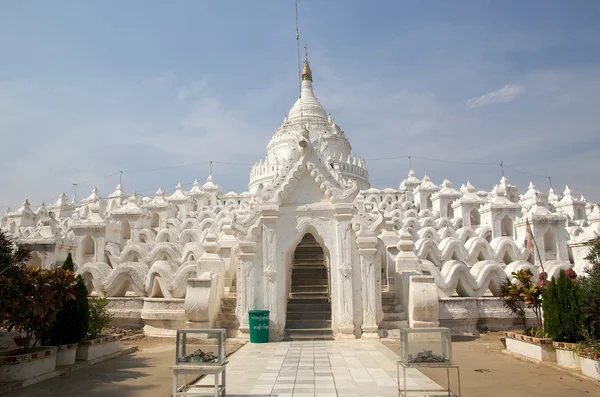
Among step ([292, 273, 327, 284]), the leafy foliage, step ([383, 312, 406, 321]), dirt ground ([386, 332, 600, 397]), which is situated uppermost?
step ([292, 273, 327, 284])

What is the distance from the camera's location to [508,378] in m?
9.41

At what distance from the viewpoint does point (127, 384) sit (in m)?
9.17

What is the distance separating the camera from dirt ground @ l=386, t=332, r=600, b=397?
8232 mm

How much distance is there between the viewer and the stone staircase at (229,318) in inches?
589

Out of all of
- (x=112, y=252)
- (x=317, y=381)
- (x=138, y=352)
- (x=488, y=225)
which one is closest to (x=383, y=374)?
(x=317, y=381)

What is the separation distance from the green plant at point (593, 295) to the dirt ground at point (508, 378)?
1.23 metres

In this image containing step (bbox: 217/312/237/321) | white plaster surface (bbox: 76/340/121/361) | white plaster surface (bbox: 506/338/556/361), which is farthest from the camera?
step (bbox: 217/312/237/321)

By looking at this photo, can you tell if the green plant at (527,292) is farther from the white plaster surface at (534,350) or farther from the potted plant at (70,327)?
the potted plant at (70,327)

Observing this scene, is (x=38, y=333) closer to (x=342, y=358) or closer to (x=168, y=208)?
(x=342, y=358)

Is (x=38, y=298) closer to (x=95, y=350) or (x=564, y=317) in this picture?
(x=95, y=350)

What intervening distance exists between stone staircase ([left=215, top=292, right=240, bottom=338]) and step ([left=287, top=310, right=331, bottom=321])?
1831 mm

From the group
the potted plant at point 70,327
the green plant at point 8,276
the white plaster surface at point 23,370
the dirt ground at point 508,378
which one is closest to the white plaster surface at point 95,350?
the potted plant at point 70,327

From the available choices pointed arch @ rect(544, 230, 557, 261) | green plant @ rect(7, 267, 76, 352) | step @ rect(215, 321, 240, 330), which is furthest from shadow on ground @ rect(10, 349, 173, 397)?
pointed arch @ rect(544, 230, 557, 261)

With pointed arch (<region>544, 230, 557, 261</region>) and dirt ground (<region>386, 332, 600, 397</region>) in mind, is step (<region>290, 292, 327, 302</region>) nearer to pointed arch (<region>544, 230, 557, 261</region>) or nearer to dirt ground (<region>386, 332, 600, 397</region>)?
dirt ground (<region>386, 332, 600, 397</region>)
